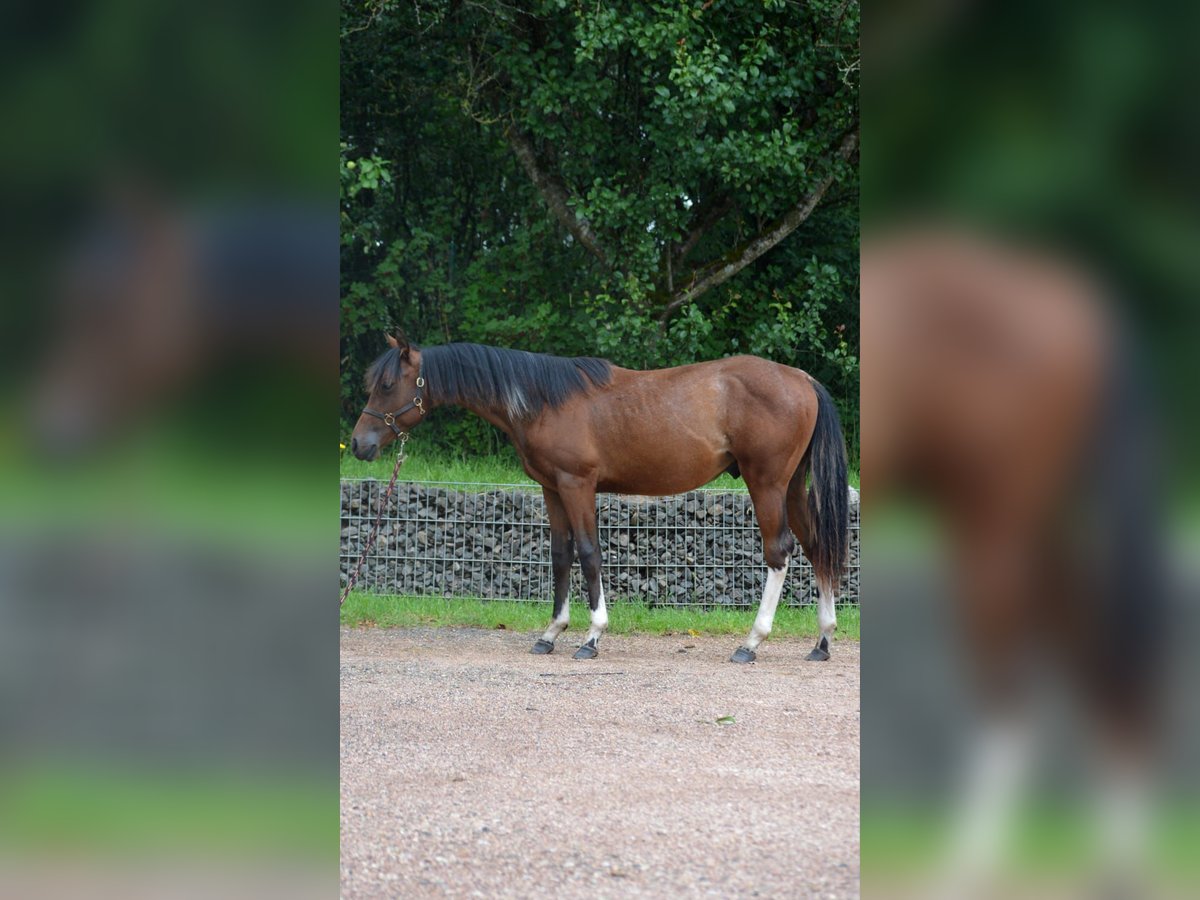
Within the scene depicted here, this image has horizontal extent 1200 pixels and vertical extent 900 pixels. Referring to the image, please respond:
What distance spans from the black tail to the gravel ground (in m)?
0.63

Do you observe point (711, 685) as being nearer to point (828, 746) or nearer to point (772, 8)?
point (828, 746)

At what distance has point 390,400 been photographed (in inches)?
298

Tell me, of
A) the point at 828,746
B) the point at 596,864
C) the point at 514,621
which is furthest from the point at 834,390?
the point at 596,864

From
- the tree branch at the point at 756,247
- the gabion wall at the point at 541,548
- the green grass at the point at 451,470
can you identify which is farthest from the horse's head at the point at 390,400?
the tree branch at the point at 756,247

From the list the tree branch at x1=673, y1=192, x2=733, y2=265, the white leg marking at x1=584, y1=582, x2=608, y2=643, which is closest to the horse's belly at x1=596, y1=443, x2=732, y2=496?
the white leg marking at x1=584, y1=582, x2=608, y2=643

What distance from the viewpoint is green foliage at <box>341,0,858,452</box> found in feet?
38.2

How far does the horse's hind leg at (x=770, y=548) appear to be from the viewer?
732 centimetres

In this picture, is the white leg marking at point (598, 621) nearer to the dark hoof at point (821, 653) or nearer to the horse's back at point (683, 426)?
the horse's back at point (683, 426)
